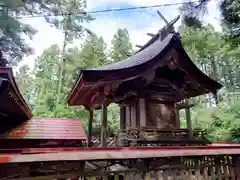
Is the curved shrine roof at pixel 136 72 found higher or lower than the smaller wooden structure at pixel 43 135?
higher

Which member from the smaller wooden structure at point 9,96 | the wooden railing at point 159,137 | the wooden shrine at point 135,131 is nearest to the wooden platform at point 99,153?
the wooden shrine at point 135,131

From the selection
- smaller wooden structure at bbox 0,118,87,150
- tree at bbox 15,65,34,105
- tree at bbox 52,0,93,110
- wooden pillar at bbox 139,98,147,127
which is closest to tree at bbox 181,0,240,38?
wooden pillar at bbox 139,98,147,127

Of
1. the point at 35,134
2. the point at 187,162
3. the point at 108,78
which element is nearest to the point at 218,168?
the point at 187,162

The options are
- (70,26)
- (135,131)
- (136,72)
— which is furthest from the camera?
(70,26)

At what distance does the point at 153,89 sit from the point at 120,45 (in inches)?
804

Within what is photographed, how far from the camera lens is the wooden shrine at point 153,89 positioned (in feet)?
20.5

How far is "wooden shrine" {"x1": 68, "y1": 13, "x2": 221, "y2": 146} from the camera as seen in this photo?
6.25 metres

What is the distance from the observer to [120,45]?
27.1 m

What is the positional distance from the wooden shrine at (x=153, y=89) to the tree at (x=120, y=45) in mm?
17135

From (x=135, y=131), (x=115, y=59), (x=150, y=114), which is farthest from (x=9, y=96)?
(x=115, y=59)

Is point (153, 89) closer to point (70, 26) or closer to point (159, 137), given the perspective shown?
point (159, 137)

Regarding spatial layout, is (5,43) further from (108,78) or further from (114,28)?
(114,28)

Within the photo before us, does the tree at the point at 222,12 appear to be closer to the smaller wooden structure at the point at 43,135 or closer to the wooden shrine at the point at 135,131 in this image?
the wooden shrine at the point at 135,131

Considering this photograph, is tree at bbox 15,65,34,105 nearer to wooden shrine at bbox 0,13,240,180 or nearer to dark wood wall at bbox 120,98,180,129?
wooden shrine at bbox 0,13,240,180
